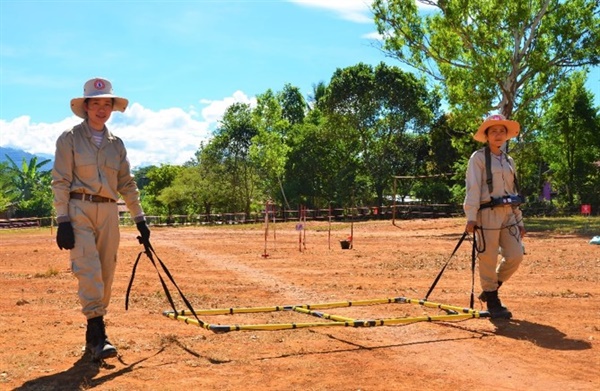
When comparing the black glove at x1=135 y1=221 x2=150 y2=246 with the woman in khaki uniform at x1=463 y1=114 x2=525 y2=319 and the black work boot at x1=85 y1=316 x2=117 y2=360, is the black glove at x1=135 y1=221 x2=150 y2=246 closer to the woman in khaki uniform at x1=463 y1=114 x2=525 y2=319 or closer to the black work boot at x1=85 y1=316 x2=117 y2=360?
the black work boot at x1=85 y1=316 x2=117 y2=360

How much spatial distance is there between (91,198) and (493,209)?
454cm

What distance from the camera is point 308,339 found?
700 centimetres

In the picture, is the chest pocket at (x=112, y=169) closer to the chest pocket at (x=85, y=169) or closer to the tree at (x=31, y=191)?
the chest pocket at (x=85, y=169)

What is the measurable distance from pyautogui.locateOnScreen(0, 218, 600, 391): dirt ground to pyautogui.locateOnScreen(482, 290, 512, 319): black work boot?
133 millimetres

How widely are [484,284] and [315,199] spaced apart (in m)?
46.7

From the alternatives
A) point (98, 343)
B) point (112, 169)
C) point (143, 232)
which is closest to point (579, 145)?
point (143, 232)

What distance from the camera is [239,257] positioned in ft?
61.3

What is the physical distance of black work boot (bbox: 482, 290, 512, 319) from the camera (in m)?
8.09

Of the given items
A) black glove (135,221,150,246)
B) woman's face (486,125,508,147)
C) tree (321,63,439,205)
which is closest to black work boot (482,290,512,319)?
woman's face (486,125,508,147)

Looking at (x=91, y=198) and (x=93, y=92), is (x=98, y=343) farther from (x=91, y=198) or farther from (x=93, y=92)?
(x=93, y=92)

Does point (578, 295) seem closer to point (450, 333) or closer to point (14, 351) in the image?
point (450, 333)

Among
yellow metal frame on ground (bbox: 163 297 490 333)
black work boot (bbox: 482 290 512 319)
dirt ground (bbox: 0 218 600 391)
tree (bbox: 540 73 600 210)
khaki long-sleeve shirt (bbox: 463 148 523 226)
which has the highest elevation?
tree (bbox: 540 73 600 210)

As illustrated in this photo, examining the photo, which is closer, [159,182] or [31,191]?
[159,182]

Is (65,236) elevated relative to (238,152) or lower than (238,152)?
lower
